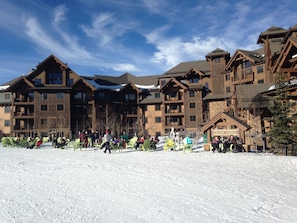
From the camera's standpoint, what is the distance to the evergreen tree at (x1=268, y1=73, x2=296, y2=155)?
51.0ft

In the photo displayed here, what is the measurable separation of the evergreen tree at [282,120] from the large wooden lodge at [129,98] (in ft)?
70.2

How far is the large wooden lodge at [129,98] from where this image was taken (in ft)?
130

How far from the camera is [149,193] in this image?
781 centimetres

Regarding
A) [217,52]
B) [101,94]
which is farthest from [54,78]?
[217,52]

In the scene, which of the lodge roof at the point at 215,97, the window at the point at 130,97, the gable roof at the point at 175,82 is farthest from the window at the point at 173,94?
the window at the point at 130,97

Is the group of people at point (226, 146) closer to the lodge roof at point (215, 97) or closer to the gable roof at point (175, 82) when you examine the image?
the lodge roof at point (215, 97)

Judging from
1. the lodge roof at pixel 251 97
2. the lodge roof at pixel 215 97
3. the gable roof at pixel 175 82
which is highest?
the gable roof at pixel 175 82

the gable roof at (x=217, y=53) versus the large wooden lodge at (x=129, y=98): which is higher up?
the gable roof at (x=217, y=53)

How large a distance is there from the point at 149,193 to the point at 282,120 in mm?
11724

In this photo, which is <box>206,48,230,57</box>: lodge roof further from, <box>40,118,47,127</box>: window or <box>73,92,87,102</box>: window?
<box>40,118,47,127</box>: window

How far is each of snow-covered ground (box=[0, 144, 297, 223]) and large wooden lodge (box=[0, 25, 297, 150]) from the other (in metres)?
27.9

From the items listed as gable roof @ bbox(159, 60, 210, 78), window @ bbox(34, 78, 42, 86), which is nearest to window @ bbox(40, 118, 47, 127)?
window @ bbox(34, 78, 42, 86)

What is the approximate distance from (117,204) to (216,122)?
14.3 m

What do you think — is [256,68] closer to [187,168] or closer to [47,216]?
[187,168]
